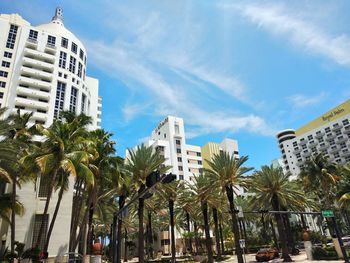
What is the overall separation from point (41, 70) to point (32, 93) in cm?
839

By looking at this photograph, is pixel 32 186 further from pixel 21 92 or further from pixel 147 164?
pixel 21 92

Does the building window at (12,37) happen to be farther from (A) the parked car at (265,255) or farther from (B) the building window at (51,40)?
(A) the parked car at (265,255)

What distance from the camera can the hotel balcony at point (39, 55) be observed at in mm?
74875

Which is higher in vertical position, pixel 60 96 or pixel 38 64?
pixel 38 64

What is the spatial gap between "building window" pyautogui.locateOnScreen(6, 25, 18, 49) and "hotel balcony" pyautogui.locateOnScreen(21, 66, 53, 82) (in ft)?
25.7

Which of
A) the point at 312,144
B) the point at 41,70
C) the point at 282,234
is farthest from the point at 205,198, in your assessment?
the point at 312,144

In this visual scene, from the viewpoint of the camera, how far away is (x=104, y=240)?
302ft

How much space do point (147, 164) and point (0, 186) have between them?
51.1ft

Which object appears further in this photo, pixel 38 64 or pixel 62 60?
pixel 62 60

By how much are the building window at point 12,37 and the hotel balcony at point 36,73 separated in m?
7.82

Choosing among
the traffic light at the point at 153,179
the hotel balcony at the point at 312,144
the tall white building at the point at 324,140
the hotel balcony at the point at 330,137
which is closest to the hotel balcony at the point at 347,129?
the tall white building at the point at 324,140

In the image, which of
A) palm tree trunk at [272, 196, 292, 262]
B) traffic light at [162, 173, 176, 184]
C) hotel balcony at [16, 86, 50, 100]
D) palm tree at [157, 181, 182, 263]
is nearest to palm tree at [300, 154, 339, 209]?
palm tree trunk at [272, 196, 292, 262]

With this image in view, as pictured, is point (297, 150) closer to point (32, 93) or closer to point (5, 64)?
point (32, 93)

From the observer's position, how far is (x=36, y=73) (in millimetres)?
74312
